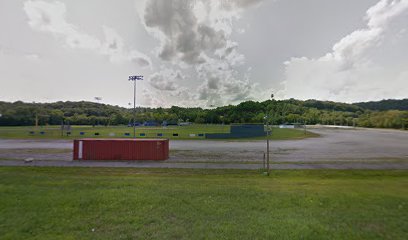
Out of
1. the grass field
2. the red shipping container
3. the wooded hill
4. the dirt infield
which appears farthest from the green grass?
the wooded hill

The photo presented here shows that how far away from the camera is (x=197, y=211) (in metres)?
7.55

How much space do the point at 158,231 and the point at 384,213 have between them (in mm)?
7911

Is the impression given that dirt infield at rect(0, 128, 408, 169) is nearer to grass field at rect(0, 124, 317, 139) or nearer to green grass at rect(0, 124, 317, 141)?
green grass at rect(0, 124, 317, 141)

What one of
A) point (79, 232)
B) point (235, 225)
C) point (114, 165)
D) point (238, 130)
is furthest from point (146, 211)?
point (238, 130)

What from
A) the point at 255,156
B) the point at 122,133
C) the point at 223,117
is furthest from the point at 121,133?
the point at 223,117

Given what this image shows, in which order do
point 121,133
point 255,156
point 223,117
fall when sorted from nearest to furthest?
point 255,156 → point 121,133 → point 223,117

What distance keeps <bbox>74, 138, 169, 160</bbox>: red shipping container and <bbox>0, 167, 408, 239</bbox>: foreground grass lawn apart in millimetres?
10908

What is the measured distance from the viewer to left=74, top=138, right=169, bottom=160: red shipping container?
2220 cm

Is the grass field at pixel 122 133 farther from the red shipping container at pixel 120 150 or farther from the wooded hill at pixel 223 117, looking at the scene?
the wooded hill at pixel 223 117

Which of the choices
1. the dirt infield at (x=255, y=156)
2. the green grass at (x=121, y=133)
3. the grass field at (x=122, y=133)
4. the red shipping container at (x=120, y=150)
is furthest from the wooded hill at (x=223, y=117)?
the red shipping container at (x=120, y=150)

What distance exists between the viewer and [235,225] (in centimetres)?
650

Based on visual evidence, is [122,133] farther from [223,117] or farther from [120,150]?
[223,117]

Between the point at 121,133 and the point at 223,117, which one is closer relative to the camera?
the point at 121,133

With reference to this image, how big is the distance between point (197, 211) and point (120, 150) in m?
17.1
